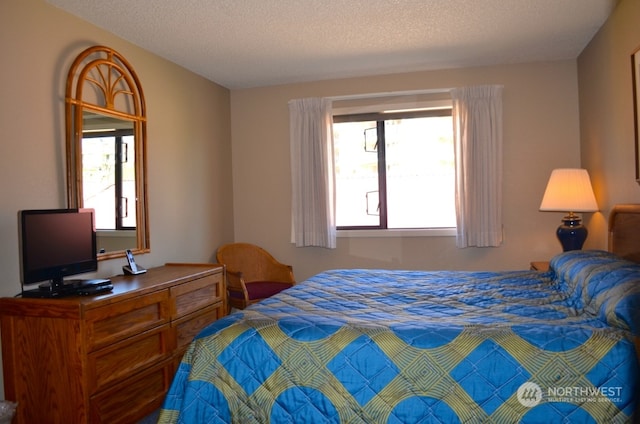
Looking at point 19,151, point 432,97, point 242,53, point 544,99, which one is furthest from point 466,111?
point 19,151

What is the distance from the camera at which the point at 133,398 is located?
279cm

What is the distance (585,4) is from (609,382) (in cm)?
252

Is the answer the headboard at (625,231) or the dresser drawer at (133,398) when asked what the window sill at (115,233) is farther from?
the headboard at (625,231)

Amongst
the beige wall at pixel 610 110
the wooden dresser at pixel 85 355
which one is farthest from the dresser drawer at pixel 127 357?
the beige wall at pixel 610 110

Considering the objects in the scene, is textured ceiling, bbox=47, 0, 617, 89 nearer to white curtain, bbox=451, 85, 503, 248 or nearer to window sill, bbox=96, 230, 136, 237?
white curtain, bbox=451, 85, 503, 248

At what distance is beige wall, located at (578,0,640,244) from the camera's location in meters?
3.06

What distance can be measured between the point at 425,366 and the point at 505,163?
3127 mm

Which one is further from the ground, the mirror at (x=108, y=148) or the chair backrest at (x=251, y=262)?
the mirror at (x=108, y=148)

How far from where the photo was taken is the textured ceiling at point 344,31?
3.10 m

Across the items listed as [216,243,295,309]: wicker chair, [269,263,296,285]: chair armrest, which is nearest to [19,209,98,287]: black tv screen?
[216,243,295,309]: wicker chair

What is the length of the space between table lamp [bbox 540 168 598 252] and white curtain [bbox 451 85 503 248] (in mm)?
622

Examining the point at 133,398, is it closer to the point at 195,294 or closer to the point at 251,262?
the point at 195,294

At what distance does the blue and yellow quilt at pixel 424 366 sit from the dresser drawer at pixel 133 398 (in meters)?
0.77

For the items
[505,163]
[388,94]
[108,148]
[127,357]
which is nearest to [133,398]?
[127,357]
